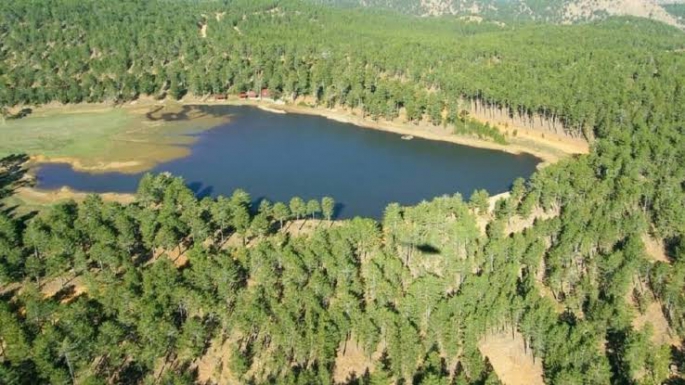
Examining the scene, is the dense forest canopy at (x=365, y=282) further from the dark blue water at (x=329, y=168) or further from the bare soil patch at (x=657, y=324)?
the dark blue water at (x=329, y=168)

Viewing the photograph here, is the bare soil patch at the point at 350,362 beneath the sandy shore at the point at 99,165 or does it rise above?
above

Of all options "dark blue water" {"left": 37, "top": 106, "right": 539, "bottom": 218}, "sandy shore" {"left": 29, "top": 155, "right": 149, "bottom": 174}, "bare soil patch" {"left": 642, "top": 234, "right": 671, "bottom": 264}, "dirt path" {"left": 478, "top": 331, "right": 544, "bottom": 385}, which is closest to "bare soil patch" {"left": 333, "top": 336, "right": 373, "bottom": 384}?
"dirt path" {"left": 478, "top": 331, "right": 544, "bottom": 385}

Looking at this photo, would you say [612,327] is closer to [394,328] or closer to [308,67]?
[394,328]

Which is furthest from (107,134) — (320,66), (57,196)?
(320,66)

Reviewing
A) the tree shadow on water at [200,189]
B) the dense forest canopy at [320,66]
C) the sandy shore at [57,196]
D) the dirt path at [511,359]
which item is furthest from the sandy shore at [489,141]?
the sandy shore at [57,196]

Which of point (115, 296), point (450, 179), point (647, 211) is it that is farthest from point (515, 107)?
point (115, 296)

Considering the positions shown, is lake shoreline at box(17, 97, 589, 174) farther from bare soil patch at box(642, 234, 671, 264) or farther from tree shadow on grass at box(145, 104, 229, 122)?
bare soil patch at box(642, 234, 671, 264)
